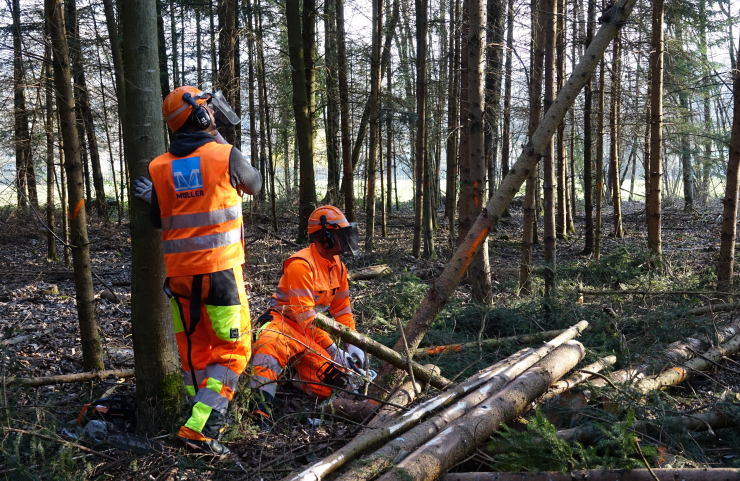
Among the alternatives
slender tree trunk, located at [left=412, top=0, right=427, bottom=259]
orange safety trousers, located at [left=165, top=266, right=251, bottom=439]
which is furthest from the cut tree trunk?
slender tree trunk, located at [left=412, top=0, right=427, bottom=259]

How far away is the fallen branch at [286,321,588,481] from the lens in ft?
7.99

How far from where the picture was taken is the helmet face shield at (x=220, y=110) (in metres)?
3.60

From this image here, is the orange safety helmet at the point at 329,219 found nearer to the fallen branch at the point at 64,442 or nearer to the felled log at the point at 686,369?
the fallen branch at the point at 64,442

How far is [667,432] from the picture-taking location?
309 cm

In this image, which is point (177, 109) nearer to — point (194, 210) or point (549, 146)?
point (194, 210)

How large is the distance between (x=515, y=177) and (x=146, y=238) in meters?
2.57

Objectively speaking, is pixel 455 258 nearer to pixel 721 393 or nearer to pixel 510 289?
pixel 721 393

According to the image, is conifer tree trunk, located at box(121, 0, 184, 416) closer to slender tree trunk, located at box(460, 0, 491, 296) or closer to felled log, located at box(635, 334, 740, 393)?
felled log, located at box(635, 334, 740, 393)

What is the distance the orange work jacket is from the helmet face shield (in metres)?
1.24

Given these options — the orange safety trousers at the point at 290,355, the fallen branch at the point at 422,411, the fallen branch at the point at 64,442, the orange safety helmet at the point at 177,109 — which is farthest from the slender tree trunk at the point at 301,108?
the fallen branch at the point at 64,442

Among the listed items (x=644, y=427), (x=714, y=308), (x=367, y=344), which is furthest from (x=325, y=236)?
(x=714, y=308)

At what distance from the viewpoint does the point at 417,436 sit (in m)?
2.76

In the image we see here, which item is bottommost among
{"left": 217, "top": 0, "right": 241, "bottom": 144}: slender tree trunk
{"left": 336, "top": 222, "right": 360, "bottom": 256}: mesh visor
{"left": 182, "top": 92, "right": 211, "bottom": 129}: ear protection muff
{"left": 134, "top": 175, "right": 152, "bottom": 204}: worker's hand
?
{"left": 336, "top": 222, "right": 360, "bottom": 256}: mesh visor

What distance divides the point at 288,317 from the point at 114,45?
290cm
